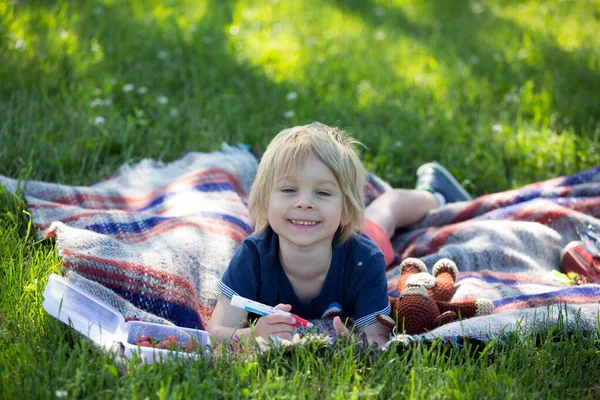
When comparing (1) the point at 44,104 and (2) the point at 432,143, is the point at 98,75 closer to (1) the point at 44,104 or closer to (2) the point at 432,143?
(1) the point at 44,104

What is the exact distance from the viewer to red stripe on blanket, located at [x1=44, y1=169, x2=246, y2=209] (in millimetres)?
3307

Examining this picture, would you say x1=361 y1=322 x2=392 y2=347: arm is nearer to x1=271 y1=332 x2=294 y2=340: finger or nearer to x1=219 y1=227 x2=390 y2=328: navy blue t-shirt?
Result: x1=219 y1=227 x2=390 y2=328: navy blue t-shirt

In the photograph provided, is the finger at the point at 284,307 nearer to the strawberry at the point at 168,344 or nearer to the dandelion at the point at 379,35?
the strawberry at the point at 168,344

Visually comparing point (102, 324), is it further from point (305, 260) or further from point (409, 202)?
point (409, 202)

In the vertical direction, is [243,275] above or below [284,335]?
above

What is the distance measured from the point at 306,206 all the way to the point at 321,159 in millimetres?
174

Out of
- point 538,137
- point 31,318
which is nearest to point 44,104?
point 31,318

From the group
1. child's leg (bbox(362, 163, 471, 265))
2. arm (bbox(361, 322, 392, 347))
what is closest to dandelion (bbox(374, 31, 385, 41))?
child's leg (bbox(362, 163, 471, 265))

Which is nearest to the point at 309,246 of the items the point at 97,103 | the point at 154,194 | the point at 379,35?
the point at 154,194

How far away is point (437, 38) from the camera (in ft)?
A: 18.9

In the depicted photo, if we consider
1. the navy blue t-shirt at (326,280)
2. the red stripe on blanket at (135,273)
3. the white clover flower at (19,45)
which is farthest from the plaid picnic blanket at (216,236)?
the white clover flower at (19,45)

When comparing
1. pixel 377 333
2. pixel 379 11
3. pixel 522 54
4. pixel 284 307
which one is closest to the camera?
pixel 284 307

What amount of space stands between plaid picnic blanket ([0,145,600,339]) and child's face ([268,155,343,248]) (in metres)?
0.51

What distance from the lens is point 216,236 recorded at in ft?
10.2
